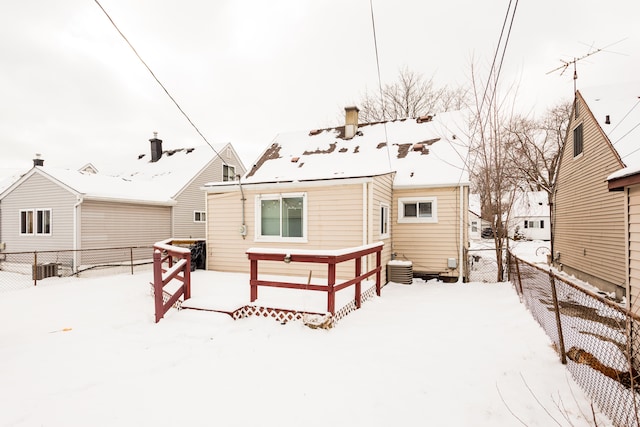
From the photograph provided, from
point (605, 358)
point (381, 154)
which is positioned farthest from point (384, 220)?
point (605, 358)

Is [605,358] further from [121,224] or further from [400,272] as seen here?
[121,224]

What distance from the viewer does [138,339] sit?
195 inches

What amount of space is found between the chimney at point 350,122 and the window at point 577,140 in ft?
28.2

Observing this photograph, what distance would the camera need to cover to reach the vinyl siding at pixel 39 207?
503 inches

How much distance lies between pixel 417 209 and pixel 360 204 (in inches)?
122

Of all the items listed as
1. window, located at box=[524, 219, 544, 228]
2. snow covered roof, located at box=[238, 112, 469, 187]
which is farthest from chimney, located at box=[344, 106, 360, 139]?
window, located at box=[524, 219, 544, 228]

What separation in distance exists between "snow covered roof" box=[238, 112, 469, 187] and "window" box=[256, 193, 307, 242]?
104 cm

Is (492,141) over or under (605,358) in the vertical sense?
over

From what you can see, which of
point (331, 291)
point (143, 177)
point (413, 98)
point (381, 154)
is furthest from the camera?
point (413, 98)

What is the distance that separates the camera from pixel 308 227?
909 centimetres

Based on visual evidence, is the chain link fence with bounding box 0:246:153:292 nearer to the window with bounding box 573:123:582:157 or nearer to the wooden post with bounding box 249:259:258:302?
the wooden post with bounding box 249:259:258:302

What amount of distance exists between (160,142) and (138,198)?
8573 millimetres

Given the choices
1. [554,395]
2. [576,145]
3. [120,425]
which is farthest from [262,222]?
[576,145]

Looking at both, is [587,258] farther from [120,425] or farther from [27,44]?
[27,44]
